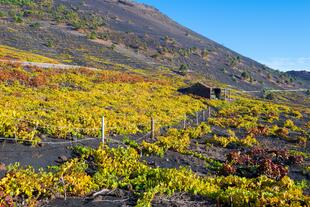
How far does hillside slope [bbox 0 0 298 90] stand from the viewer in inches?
2963

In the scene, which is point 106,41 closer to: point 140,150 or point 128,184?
point 140,150

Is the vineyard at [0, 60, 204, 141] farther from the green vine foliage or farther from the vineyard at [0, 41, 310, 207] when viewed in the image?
the green vine foliage

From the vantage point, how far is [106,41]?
3799 inches

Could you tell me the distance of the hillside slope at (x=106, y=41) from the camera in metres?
75.2

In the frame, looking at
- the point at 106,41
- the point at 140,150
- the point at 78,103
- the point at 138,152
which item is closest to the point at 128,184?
the point at 138,152

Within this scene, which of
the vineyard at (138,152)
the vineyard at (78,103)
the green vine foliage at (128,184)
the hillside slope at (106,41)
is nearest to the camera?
the green vine foliage at (128,184)

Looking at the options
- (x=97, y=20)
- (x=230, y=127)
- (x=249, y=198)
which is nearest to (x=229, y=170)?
(x=249, y=198)

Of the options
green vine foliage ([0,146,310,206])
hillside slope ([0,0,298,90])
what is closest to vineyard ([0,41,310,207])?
green vine foliage ([0,146,310,206])

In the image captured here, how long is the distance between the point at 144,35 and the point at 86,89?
83.6m

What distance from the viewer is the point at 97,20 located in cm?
11850

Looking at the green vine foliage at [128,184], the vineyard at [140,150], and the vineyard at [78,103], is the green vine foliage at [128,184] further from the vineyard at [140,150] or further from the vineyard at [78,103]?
the vineyard at [78,103]

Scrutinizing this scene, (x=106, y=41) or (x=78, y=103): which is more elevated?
(x=106, y=41)

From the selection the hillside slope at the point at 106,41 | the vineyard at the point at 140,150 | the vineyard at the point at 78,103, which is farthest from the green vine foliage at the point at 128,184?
the hillside slope at the point at 106,41

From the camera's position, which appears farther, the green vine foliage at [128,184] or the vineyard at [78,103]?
the vineyard at [78,103]
